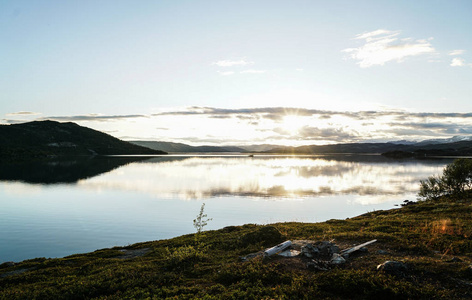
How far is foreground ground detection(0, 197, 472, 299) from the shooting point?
14086 mm

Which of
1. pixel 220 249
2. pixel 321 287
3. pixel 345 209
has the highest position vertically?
pixel 321 287

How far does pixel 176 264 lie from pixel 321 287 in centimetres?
1038

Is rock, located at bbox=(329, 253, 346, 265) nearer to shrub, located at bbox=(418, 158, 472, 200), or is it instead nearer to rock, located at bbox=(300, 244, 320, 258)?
rock, located at bbox=(300, 244, 320, 258)

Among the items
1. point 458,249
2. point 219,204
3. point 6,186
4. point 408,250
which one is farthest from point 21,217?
point 458,249

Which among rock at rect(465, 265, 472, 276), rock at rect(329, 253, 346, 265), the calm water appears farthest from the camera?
the calm water

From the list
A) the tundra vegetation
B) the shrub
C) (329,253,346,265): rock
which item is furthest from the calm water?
(329,253,346,265): rock

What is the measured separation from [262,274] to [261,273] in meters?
0.19

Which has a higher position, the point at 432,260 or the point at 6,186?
the point at 432,260

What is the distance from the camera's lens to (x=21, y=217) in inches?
1855

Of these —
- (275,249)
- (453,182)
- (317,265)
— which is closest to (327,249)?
(317,265)

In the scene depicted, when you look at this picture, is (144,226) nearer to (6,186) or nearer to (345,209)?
(345,209)

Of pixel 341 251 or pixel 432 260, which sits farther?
pixel 341 251

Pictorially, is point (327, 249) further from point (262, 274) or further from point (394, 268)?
point (262, 274)

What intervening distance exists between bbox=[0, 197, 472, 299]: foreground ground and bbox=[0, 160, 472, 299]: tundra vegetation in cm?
5
